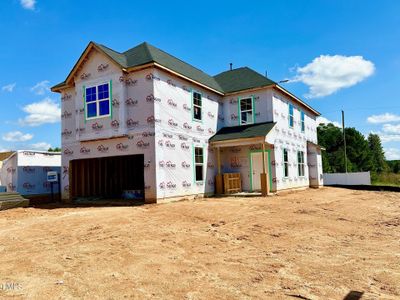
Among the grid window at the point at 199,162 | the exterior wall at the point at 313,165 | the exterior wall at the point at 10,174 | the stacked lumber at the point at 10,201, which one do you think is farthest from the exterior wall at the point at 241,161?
the exterior wall at the point at 10,174

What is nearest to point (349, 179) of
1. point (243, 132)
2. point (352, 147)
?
point (243, 132)

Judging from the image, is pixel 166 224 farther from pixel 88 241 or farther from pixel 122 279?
pixel 122 279

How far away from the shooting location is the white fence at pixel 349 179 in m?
33.2

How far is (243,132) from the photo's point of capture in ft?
64.0

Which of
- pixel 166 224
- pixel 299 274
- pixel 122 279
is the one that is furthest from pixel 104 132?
pixel 299 274

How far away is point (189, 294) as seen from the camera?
15.4 feet

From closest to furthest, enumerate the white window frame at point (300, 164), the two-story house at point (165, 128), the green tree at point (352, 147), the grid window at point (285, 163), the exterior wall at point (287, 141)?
1. the two-story house at point (165, 128)
2. the exterior wall at point (287, 141)
3. the grid window at point (285, 163)
4. the white window frame at point (300, 164)
5. the green tree at point (352, 147)

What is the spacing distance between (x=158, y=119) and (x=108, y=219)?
5.95 metres

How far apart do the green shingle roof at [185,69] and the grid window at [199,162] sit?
409 cm

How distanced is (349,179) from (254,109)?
18.9m

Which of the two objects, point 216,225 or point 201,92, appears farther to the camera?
point 201,92

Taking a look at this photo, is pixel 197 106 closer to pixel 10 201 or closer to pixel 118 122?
pixel 118 122

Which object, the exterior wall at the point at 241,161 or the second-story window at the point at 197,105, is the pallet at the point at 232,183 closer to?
the exterior wall at the point at 241,161

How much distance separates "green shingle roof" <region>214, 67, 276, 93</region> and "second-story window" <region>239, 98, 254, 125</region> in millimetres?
850
